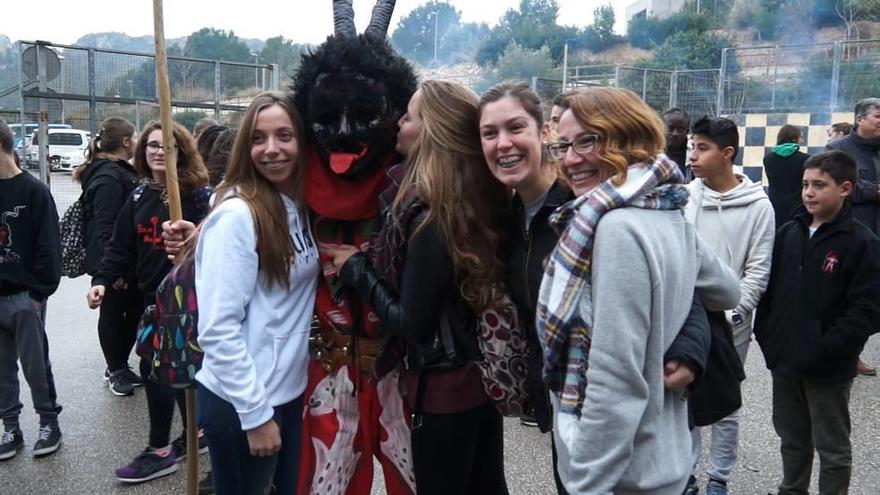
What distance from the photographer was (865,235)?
2.92 meters

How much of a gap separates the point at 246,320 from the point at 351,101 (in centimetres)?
78

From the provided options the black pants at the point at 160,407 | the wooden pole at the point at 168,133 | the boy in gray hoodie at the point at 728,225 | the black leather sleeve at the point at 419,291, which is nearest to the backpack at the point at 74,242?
the black pants at the point at 160,407

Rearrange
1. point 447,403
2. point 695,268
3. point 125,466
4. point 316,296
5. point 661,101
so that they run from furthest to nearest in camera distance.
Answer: point 661,101, point 125,466, point 316,296, point 447,403, point 695,268

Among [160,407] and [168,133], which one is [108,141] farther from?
[168,133]

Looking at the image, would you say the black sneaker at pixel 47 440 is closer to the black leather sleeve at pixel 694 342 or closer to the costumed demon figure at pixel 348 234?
the costumed demon figure at pixel 348 234

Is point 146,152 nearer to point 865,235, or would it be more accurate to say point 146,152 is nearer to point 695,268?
point 695,268

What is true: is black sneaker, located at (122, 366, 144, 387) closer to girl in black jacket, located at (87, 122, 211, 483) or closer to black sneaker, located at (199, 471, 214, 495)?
girl in black jacket, located at (87, 122, 211, 483)

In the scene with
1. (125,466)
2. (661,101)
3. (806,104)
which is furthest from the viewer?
(661,101)

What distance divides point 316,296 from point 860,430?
350 centimetres

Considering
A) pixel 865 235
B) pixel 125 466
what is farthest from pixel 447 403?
pixel 125 466

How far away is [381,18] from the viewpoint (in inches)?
109

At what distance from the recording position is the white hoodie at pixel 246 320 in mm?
2035

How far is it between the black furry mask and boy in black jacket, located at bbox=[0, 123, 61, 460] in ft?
7.59

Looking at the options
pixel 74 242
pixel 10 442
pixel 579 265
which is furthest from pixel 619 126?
pixel 74 242
